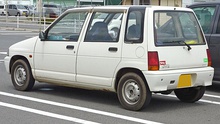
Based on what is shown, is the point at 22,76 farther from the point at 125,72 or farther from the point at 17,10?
the point at 17,10

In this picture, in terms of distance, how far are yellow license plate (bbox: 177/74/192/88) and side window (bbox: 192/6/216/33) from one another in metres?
2.34

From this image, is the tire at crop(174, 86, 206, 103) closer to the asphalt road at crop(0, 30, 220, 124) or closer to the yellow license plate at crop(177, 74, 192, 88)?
the asphalt road at crop(0, 30, 220, 124)

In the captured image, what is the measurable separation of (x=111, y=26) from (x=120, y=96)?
3.95ft

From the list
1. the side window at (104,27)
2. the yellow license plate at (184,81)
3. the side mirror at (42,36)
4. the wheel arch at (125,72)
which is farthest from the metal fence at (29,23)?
the yellow license plate at (184,81)

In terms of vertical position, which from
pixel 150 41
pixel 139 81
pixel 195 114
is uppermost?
pixel 150 41

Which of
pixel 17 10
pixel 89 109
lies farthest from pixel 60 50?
pixel 17 10

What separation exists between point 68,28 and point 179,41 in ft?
6.92

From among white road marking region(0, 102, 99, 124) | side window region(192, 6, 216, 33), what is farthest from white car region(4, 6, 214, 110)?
side window region(192, 6, 216, 33)

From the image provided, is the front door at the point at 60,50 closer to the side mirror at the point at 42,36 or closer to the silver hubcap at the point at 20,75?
the side mirror at the point at 42,36

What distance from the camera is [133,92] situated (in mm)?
7262

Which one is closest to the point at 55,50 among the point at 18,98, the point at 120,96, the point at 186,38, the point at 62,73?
the point at 62,73

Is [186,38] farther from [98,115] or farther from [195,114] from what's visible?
[98,115]

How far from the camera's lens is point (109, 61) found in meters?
7.48

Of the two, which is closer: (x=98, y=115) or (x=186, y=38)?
(x=98, y=115)
